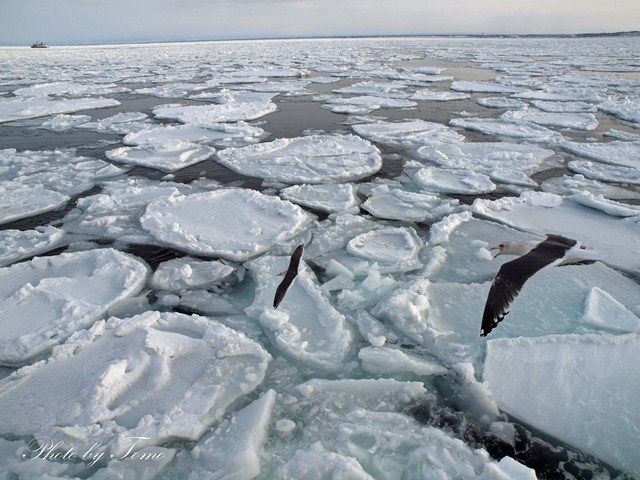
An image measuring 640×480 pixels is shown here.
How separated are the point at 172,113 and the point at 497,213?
8080 millimetres

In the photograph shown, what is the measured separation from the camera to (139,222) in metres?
4.40

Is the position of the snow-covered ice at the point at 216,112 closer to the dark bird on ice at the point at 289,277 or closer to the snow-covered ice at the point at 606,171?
the dark bird on ice at the point at 289,277

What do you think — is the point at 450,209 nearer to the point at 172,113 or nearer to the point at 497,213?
the point at 497,213

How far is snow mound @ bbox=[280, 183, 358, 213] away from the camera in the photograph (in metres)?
4.79

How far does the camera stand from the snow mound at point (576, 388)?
202cm

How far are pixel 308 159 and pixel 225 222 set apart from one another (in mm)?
2538

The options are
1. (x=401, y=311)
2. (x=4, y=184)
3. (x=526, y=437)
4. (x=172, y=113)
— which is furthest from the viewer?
(x=172, y=113)

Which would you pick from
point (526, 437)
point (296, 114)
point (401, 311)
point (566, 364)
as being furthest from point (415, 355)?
point (296, 114)

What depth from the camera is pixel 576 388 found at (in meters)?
2.27

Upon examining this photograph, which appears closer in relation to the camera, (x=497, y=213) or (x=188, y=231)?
(x=188, y=231)

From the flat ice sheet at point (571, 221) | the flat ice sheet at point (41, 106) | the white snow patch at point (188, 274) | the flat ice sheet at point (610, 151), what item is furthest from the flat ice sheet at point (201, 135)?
the flat ice sheet at point (610, 151)

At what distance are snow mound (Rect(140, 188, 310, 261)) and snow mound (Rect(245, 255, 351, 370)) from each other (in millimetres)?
605

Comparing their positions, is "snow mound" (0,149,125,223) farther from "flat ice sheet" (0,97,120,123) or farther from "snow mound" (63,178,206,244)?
"flat ice sheet" (0,97,120,123)

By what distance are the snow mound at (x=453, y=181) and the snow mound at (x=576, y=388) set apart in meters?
3.03
